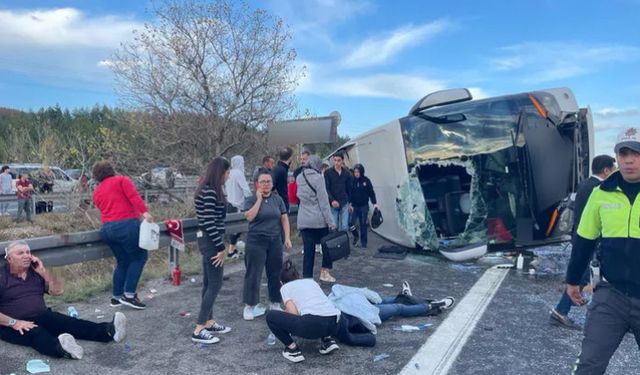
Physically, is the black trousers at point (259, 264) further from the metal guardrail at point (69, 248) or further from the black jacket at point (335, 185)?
the black jacket at point (335, 185)

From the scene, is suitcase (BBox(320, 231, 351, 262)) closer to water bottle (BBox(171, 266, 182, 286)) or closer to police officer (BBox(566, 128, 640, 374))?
water bottle (BBox(171, 266, 182, 286))

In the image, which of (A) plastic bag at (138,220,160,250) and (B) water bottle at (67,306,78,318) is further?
(A) plastic bag at (138,220,160,250)

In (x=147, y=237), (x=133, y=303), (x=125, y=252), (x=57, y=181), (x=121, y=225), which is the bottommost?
(x=133, y=303)

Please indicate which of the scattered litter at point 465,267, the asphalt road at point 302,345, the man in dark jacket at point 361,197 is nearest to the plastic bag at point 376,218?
the man in dark jacket at point 361,197

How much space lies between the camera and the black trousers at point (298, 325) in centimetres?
399

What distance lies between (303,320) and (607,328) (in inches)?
85.2

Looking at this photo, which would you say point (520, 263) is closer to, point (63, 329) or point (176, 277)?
point (176, 277)

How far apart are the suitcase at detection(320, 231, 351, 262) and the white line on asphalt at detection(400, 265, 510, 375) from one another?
1.63 metres

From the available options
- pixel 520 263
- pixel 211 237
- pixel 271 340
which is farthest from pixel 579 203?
pixel 211 237

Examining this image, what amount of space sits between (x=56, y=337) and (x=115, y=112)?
1118 centimetres

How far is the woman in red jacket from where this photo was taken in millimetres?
5496

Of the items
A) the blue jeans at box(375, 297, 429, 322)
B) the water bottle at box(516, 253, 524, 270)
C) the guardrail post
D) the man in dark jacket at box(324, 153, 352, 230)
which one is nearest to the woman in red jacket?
the guardrail post

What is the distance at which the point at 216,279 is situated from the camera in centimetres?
463

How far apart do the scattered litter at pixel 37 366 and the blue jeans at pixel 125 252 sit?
1.61 m
